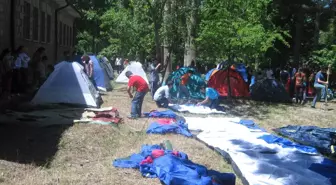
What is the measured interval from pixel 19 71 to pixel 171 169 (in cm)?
800

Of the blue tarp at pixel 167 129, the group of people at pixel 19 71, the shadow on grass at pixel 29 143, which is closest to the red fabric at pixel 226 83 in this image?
the group of people at pixel 19 71

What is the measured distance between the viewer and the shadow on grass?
6.44m

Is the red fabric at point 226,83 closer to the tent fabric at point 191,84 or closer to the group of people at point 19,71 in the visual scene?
the tent fabric at point 191,84

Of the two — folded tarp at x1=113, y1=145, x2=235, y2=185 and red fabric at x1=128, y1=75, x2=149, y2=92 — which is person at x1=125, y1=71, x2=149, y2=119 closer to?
red fabric at x1=128, y1=75, x2=149, y2=92

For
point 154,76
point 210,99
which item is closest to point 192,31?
point 154,76

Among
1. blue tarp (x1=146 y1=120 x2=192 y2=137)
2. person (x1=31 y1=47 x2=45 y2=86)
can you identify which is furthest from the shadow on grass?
person (x1=31 y1=47 x2=45 y2=86)

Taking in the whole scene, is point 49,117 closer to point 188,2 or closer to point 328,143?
point 328,143

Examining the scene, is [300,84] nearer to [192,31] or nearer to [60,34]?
[192,31]

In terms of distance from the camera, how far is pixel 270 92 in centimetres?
1723

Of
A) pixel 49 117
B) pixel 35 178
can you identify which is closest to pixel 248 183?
pixel 35 178

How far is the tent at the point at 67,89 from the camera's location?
11445mm

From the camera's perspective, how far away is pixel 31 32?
16.2 meters

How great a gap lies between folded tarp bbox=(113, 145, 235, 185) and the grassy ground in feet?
0.50

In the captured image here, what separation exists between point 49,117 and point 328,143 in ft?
20.0
